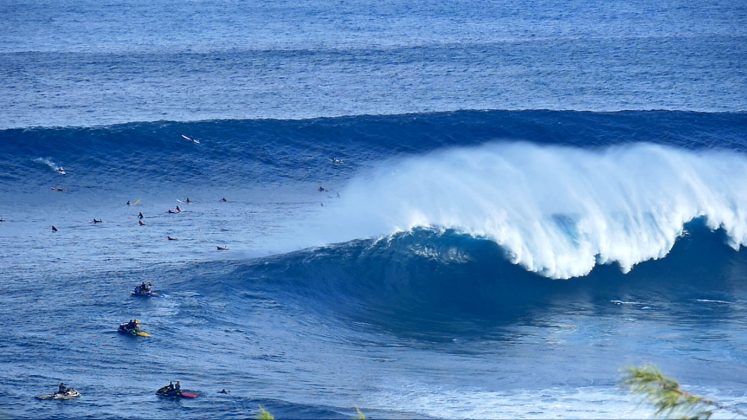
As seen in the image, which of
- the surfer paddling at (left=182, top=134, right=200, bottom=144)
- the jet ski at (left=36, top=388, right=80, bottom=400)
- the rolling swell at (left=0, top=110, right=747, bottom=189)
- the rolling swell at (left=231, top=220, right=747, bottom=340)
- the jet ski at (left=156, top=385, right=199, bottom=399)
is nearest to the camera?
the jet ski at (left=36, top=388, right=80, bottom=400)

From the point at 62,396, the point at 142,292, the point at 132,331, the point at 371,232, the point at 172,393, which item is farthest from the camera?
the point at 371,232

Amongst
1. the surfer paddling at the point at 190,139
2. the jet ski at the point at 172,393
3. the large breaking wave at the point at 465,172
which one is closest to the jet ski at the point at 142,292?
the large breaking wave at the point at 465,172

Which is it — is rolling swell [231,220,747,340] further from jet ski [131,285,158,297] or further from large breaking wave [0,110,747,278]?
jet ski [131,285,158,297]

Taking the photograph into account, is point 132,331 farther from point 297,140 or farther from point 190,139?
point 297,140

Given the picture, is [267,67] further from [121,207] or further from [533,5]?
[533,5]

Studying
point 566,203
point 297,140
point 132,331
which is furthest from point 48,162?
point 132,331

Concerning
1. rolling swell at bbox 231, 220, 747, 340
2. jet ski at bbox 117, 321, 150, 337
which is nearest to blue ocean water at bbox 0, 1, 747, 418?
rolling swell at bbox 231, 220, 747, 340
